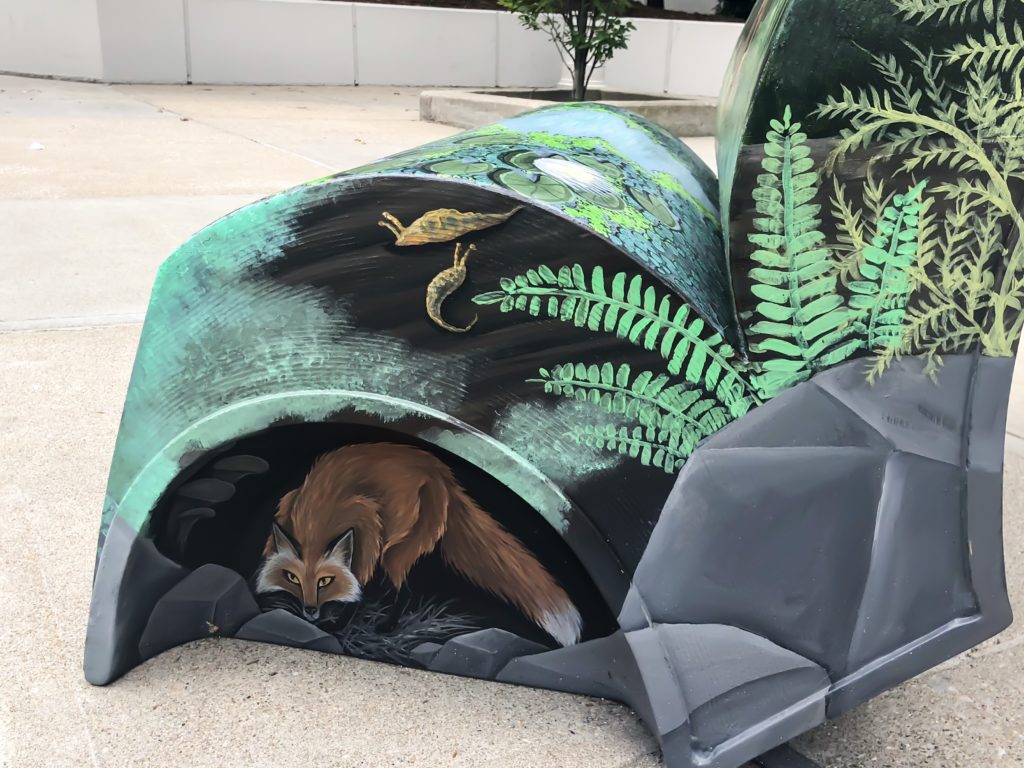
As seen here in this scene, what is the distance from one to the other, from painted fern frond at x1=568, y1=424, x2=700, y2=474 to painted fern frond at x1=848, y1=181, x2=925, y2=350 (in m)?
0.29

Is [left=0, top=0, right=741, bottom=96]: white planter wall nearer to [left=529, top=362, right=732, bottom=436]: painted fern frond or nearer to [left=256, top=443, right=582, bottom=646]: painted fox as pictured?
[left=256, top=443, right=582, bottom=646]: painted fox

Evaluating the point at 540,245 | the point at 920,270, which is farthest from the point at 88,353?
the point at 920,270

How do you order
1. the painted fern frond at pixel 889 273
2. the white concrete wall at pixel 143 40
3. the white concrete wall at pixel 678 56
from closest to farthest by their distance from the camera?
1. the painted fern frond at pixel 889 273
2. the white concrete wall at pixel 143 40
3. the white concrete wall at pixel 678 56

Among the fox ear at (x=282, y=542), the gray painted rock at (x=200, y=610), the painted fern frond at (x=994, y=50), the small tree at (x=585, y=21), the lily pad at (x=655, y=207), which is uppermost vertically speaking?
the small tree at (x=585, y=21)

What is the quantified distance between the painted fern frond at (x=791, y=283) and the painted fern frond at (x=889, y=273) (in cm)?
3

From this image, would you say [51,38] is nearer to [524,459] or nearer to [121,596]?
[121,596]

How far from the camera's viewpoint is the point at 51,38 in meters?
12.4

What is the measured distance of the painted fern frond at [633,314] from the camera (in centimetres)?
134

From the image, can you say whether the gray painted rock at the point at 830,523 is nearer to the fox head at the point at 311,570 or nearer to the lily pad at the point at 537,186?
the lily pad at the point at 537,186

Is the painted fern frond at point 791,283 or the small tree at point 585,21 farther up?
the small tree at point 585,21

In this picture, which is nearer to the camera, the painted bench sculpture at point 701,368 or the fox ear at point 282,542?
the painted bench sculpture at point 701,368

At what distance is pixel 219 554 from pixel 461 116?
8.48m

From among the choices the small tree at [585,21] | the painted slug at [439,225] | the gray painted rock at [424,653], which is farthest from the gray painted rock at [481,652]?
the small tree at [585,21]

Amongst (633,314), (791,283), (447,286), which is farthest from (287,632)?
(791,283)
